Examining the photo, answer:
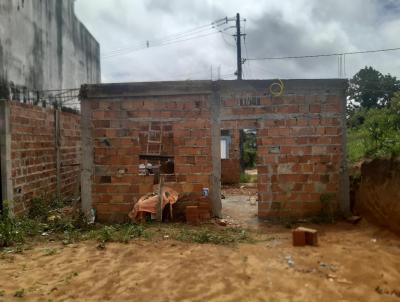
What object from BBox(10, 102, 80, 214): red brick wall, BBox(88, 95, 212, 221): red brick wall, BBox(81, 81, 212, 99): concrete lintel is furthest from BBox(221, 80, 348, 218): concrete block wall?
BBox(10, 102, 80, 214): red brick wall

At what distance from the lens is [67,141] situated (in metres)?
9.91

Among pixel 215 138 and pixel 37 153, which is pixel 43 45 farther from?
pixel 215 138

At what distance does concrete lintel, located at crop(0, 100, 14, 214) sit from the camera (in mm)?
6895

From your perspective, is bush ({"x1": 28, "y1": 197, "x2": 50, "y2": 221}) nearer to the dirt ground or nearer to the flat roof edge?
the dirt ground

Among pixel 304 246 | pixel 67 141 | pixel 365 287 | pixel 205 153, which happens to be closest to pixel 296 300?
pixel 365 287

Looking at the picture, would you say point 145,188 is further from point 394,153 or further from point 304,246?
point 394,153

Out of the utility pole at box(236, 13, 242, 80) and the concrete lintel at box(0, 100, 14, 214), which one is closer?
the concrete lintel at box(0, 100, 14, 214)

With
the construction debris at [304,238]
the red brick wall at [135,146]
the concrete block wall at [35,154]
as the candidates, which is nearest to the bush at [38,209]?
the concrete block wall at [35,154]

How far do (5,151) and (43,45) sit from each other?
325 centimetres

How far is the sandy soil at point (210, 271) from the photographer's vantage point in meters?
3.91

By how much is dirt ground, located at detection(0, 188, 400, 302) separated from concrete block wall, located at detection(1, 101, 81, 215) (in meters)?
2.04

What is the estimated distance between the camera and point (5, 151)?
A: 6.95m

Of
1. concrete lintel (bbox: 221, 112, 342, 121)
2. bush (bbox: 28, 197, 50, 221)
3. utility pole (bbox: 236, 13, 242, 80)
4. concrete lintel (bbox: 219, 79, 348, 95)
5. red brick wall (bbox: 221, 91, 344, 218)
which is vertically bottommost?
bush (bbox: 28, 197, 50, 221)

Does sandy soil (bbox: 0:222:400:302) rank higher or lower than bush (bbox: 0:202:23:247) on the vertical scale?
lower
